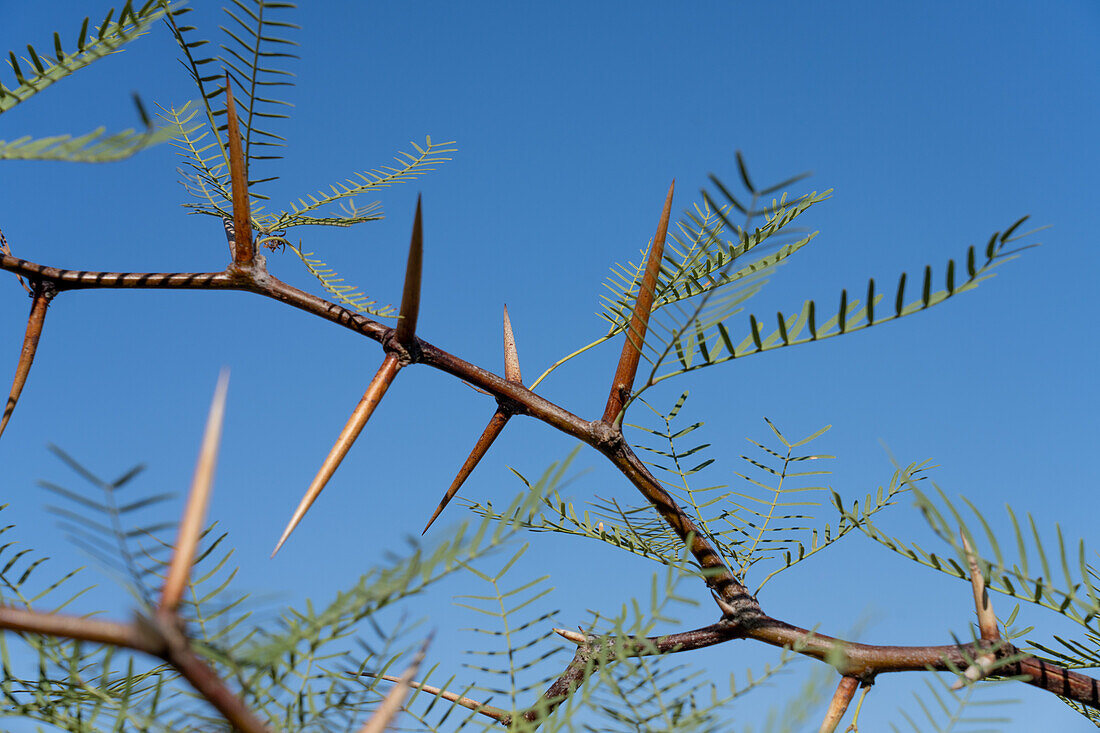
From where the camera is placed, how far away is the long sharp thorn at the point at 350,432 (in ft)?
1.32

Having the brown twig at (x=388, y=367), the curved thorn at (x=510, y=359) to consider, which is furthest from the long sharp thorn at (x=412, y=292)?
the curved thorn at (x=510, y=359)

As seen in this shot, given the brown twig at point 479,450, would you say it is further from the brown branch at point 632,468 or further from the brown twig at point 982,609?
the brown twig at point 982,609

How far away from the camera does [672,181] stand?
1.69 ft

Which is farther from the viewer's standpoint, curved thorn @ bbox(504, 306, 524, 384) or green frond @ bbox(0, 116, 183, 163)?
curved thorn @ bbox(504, 306, 524, 384)

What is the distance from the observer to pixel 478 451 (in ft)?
1.70

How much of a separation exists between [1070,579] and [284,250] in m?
0.62

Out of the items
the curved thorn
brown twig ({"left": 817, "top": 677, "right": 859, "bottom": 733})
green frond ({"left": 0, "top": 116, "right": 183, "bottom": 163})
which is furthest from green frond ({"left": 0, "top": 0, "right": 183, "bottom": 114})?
brown twig ({"left": 817, "top": 677, "right": 859, "bottom": 733})

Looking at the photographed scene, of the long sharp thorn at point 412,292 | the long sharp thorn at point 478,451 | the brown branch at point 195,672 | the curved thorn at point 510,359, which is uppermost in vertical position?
the curved thorn at point 510,359

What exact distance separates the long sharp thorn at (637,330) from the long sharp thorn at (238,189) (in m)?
0.25

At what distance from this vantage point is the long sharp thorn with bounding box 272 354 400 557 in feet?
1.32

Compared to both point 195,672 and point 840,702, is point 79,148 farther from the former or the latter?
point 840,702

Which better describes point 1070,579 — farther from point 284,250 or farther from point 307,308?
point 284,250

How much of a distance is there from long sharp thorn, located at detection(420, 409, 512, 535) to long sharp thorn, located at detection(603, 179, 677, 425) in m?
0.07

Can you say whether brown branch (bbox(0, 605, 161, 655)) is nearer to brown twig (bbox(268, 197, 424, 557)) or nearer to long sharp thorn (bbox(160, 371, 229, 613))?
long sharp thorn (bbox(160, 371, 229, 613))
